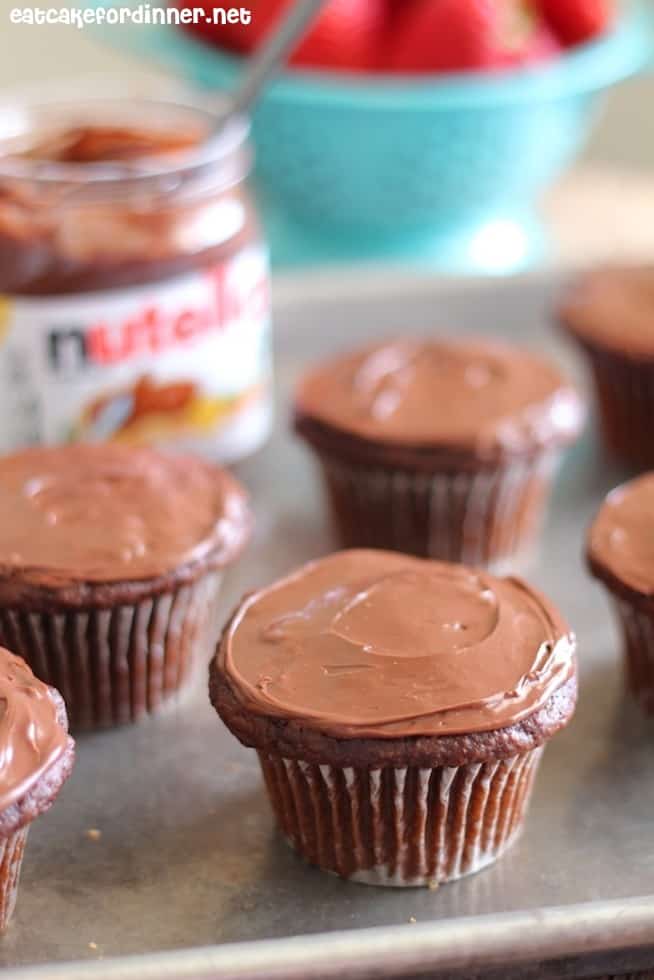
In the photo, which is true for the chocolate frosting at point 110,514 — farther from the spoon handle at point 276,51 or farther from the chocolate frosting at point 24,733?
the spoon handle at point 276,51

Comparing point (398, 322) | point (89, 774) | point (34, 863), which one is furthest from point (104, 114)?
point (34, 863)

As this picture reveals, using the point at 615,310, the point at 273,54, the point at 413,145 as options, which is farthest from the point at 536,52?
the point at 273,54

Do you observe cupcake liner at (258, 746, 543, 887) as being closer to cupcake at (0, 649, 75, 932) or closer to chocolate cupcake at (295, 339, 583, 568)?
cupcake at (0, 649, 75, 932)

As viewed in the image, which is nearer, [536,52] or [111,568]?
[111,568]

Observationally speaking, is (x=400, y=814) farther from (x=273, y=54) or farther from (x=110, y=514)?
(x=273, y=54)

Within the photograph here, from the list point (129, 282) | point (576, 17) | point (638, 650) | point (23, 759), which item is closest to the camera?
point (23, 759)

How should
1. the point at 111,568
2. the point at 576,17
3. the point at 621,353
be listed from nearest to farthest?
the point at 111,568, the point at 621,353, the point at 576,17
